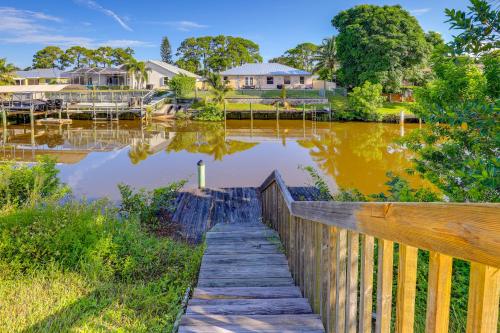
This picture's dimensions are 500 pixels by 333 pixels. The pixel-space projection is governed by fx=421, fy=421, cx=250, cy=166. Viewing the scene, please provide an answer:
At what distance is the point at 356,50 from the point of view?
38281mm

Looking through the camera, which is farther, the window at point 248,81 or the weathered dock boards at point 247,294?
the window at point 248,81

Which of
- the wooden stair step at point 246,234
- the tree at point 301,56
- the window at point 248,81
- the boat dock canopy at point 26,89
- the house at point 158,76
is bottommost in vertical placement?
the wooden stair step at point 246,234

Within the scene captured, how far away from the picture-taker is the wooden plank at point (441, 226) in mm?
1132

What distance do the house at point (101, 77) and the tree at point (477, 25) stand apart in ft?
154

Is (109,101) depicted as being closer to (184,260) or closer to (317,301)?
(184,260)

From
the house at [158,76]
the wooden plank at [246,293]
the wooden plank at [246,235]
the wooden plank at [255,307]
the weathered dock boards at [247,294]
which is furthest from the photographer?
the house at [158,76]

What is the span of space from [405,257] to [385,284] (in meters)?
0.22

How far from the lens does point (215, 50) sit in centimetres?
7588

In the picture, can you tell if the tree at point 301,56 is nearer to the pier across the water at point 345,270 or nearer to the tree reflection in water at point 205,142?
the tree reflection in water at point 205,142

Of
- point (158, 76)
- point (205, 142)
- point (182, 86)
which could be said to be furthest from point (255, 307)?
point (158, 76)

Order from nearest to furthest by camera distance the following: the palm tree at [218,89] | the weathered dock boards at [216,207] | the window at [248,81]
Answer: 1. the weathered dock boards at [216,207]
2. the palm tree at [218,89]
3. the window at [248,81]

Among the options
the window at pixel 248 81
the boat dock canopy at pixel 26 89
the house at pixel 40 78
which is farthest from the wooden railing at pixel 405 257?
the house at pixel 40 78

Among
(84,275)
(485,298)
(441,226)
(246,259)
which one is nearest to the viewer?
(485,298)

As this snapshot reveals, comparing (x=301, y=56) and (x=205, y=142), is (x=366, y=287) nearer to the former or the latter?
(x=205, y=142)
